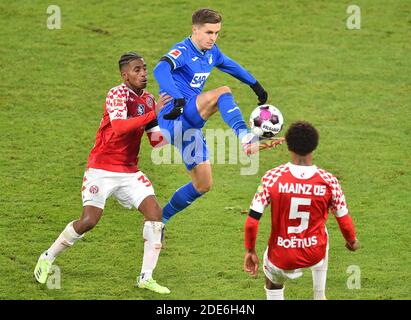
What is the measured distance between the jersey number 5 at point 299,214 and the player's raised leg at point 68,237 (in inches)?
112

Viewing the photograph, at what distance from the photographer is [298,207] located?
31.9ft

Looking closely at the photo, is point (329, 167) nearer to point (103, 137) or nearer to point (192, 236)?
point (192, 236)

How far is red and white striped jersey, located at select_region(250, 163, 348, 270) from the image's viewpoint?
9.71m

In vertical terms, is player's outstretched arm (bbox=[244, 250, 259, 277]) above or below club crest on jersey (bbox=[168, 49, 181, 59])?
below

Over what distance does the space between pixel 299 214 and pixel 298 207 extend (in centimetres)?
8

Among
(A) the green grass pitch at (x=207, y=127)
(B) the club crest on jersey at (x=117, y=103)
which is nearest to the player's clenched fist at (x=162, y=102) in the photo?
(B) the club crest on jersey at (x=117, y=103)

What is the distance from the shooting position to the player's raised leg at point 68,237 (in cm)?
1180

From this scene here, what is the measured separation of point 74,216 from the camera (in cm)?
1459

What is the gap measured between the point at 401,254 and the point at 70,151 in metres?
6.41

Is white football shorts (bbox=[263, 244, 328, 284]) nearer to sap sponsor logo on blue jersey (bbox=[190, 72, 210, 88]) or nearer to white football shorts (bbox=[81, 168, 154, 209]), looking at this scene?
white football shorts (bbox=[81, 168, 154, 209])

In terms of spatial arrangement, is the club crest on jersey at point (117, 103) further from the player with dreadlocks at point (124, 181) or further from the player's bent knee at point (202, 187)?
the player's bent knee at point (202, 187)

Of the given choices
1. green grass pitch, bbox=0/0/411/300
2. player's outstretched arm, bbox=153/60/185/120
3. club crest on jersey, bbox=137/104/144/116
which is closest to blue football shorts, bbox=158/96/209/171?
player's outstretched arm, bbox=153/60/185/120

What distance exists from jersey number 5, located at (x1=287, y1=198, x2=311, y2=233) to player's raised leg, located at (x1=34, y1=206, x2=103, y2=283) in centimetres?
285

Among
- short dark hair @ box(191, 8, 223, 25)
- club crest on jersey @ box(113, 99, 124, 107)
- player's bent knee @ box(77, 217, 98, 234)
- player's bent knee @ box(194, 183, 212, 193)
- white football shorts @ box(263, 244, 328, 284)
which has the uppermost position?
short dark hair @ box(191, 8, 223, 25)
